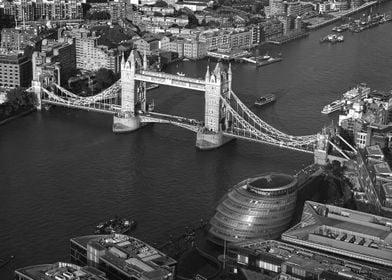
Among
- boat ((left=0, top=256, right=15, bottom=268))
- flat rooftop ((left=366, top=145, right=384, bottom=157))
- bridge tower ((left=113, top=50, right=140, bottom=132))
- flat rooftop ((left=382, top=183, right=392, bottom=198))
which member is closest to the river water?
boat ((left=0, top=256, right=15, bottom=268))

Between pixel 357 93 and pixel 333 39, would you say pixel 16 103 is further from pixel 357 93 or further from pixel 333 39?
pixel 333 39

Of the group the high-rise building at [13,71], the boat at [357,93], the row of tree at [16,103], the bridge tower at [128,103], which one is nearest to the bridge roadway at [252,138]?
the bridge tower at [128,103]

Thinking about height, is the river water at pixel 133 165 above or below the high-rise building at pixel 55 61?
below

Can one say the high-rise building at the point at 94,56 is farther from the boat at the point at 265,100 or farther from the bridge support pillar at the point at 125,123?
the bridge support pillar at the point at 125,123

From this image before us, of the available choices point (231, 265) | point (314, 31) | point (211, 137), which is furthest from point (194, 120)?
point (314, 31)

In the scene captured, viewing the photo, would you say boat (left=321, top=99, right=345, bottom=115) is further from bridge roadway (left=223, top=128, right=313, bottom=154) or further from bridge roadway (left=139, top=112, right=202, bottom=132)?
bridge roadway (left=139, top=112, right=202, bottom=132)

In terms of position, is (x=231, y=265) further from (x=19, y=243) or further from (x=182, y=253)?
(x=19, y=243)
